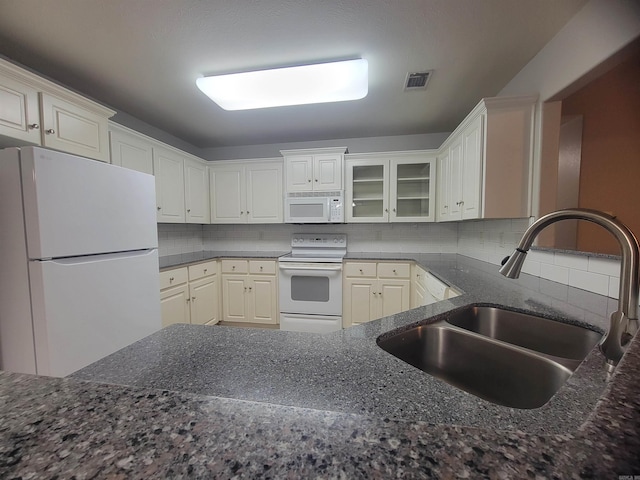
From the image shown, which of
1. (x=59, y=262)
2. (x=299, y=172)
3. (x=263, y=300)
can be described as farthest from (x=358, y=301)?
(x=59, y=262)

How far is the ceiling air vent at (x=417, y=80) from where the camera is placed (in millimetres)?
1826

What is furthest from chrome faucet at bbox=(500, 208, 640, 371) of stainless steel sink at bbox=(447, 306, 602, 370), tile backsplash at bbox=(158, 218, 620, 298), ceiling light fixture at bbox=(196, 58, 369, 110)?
ceiling light fixture at bbox=(196, 58, 369, 110)

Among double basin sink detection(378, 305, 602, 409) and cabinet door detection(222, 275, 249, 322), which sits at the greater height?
double basin sink detection(378, 305, 602, 409)

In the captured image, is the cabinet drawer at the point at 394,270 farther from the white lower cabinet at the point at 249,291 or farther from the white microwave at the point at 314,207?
the white lower cabinet at the point at 249,291

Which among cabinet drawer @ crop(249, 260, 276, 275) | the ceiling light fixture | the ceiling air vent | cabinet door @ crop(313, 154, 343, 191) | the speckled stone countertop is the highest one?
the ceiling air vent

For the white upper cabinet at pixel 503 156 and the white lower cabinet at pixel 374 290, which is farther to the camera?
the white lower cabinet at pixel 374 290

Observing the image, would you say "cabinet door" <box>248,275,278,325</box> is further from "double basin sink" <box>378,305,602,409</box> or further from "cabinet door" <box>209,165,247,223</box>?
"double basin sink" <box>378,305,602,409</box>

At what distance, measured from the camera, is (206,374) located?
54 cm

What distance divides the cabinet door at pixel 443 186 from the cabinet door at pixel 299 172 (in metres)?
1.45

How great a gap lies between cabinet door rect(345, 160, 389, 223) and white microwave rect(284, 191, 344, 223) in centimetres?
12

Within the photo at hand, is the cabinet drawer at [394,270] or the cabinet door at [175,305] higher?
the cabinet drawer at [394,270]

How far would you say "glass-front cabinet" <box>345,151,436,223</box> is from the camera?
9.37 ft

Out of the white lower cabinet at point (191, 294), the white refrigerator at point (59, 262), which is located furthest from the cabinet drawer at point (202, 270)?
the white refrigerator at point (59, 262)

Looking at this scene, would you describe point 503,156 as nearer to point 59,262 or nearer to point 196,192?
point 59,262
